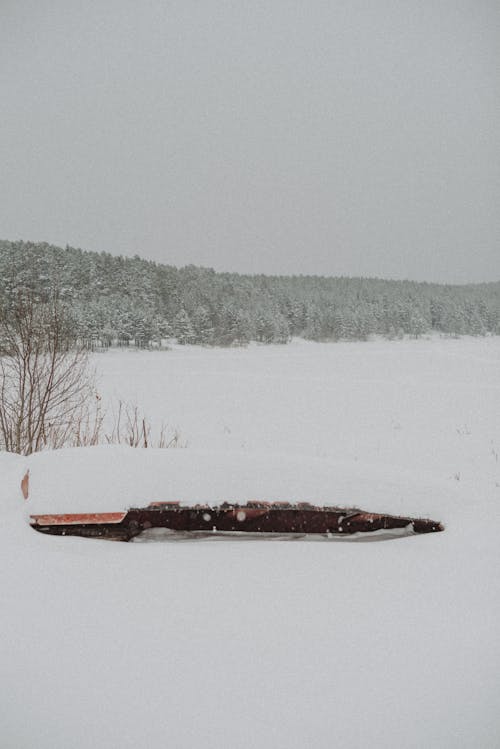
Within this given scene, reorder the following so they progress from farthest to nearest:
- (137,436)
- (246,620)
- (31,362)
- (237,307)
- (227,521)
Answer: (237,307) < (31,362) < (137,436) < (227,521) < (246,620)

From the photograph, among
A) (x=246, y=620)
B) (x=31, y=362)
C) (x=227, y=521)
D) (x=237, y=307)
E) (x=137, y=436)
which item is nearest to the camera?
(x=246, y=620)

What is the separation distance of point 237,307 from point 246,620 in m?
61.9

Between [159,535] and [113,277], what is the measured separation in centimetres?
3560

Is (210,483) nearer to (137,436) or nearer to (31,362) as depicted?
(137,436)

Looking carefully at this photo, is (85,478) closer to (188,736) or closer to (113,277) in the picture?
(188,736)

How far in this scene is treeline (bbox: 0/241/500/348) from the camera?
33625mm

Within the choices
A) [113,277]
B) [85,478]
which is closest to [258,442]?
[85,478]

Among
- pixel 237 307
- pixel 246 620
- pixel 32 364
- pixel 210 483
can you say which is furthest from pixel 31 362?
pixel 237 307

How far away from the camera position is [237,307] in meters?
62.1

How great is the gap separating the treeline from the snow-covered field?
16.7 m

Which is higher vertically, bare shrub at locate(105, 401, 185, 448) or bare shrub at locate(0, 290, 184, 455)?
bare shrub at locate(0, 290, 184, 455)

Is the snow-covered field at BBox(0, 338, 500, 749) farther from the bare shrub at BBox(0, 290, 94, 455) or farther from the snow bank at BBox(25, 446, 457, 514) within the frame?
the bare shrub at BBox(0, 290, 94, 455)

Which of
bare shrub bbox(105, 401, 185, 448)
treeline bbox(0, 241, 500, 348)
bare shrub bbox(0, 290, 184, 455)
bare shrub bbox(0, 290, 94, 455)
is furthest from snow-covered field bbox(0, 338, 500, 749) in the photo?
treeline bbox(0, 241, 500, 348)

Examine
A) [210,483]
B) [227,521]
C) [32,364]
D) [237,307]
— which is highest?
[237,307]
